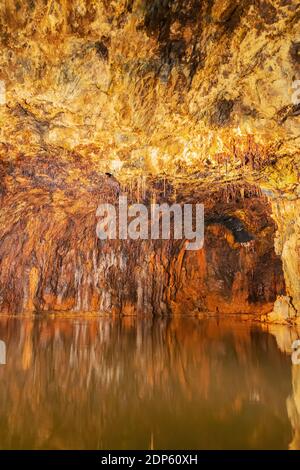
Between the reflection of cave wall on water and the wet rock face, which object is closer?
the wet rock face

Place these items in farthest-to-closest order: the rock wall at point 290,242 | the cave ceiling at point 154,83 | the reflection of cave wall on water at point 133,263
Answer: the reflection of cave wall on water at point 133,263, the rock wall at point 290,242, the cave ceiling at point 154,83

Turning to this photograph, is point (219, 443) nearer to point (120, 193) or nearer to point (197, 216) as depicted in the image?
point (120, 193)

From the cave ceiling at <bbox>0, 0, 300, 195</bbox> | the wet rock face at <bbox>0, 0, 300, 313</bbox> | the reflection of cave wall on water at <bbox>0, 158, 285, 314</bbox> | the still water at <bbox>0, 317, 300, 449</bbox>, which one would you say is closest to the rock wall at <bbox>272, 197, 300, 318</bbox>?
the wet rock face at <bbox>0, 0, 300, 313</bbox>

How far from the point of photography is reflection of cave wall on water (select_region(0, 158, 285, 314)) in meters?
10.0

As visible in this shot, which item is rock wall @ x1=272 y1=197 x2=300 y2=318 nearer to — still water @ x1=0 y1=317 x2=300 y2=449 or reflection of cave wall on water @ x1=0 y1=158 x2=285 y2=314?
reflection of cave wall on water @ x1=0 y1=158 x2=285 y2=314

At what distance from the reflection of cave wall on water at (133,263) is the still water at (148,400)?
594 cm

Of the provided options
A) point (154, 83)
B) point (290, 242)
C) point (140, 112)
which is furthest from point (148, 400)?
point (290, 242)

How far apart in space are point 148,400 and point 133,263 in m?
10.1

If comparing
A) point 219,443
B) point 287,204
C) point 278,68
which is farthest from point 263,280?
point 219,443

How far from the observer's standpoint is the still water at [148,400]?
1531 mm

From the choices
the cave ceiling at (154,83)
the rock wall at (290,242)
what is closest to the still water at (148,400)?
the cave ceiling at (154,83)

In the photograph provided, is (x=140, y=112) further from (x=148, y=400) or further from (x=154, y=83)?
(x=148, y=400)

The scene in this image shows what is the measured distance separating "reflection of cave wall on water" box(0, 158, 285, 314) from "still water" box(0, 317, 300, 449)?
19.5 ft

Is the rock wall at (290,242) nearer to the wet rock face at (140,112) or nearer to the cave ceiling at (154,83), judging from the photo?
the wet rock face at (140,112)
